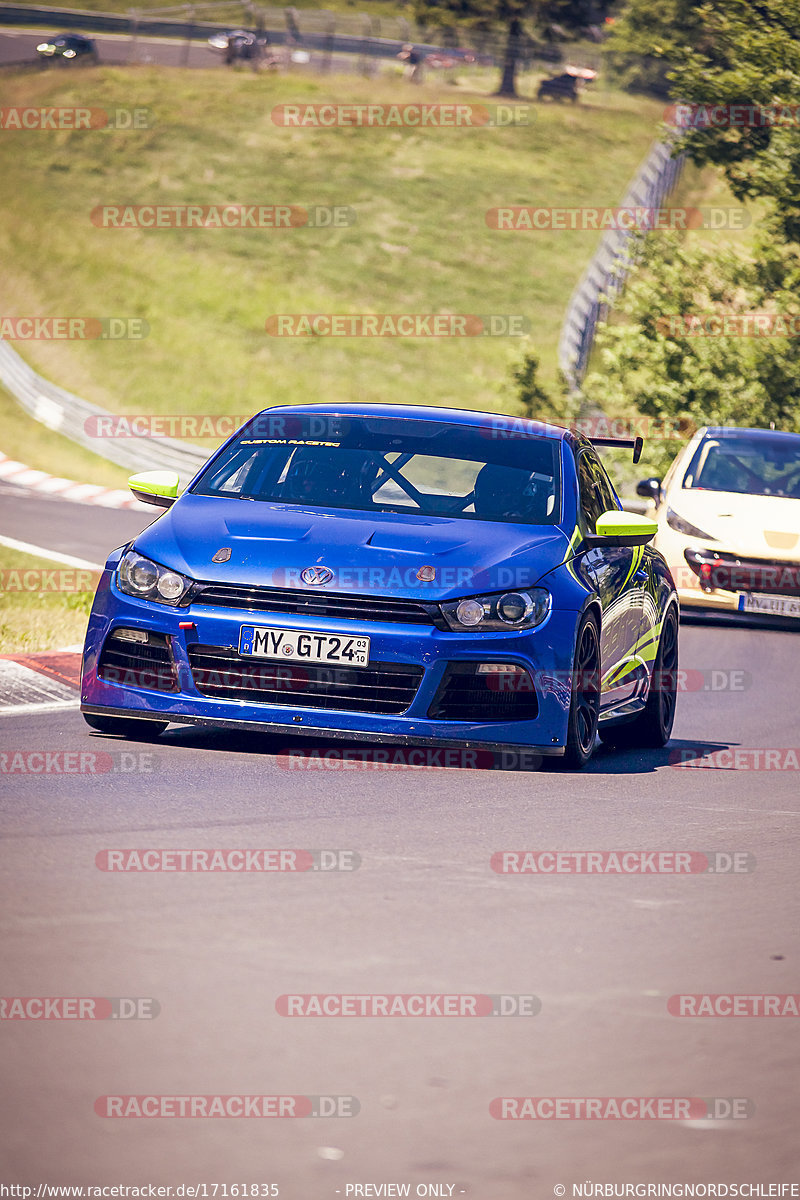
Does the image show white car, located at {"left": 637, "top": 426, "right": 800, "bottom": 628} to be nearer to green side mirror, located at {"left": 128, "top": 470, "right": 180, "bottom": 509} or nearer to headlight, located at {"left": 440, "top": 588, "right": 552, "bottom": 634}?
green side mirror, located at {"left": 128, "top": 470, "right": 180, "bottom": 509}

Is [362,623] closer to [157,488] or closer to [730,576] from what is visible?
[157,488]

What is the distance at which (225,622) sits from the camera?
847 centimetres

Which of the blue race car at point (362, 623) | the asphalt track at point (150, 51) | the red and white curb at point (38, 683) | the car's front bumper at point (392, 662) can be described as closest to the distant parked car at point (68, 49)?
the asphalt track at point (150, 51)

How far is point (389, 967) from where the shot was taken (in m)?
5.47

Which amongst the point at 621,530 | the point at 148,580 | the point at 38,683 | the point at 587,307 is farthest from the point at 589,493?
the point at 587,307

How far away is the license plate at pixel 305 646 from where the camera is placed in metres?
8.41

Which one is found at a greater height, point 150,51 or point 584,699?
point 584,699

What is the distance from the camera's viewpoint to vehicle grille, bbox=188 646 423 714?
8.45 m

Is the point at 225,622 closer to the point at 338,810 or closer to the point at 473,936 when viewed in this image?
the point at 338,810

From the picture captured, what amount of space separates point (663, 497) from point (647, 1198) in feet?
48.6

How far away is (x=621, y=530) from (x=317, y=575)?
1811 millimetres

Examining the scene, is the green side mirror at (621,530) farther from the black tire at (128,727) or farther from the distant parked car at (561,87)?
the distant parked car at (561,87)


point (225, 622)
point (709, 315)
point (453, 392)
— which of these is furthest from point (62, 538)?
point (453, 392)

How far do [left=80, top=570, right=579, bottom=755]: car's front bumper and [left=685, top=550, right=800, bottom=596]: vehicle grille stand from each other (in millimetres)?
9256
